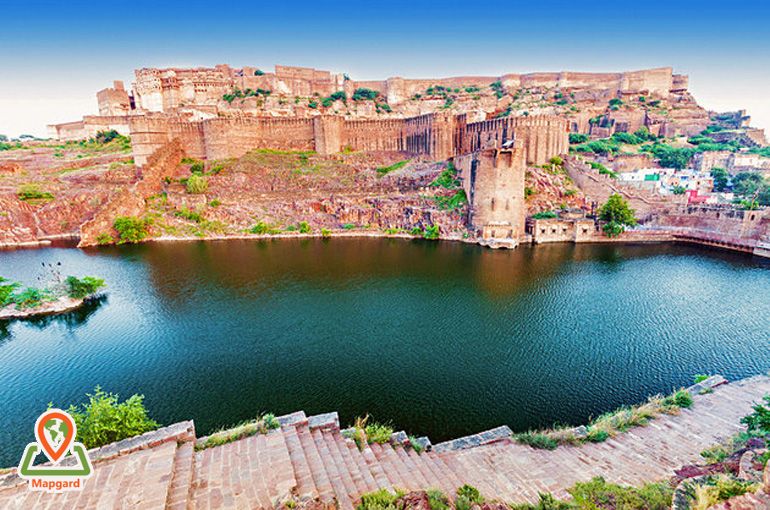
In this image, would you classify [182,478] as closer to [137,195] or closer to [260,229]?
[260,229]

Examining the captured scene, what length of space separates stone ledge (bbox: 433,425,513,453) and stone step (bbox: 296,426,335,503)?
2851mm

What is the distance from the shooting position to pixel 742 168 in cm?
4362

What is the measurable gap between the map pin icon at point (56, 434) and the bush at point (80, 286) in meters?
17.1

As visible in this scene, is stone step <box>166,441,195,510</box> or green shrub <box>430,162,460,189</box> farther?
green shrub <box>430,162,460,189</box>

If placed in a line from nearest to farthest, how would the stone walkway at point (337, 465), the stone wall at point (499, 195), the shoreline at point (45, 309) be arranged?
the stone walkway at point (337, 465) → the shoreline at point (45, 309) → the stone wall at point (499, 195)

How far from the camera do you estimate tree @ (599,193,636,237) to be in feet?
94.7

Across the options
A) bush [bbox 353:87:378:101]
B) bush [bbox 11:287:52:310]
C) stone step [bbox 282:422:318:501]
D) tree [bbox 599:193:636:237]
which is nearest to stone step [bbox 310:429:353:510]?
stone step [bbox 282:422:318:501]

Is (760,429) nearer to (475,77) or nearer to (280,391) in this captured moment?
(280,391)

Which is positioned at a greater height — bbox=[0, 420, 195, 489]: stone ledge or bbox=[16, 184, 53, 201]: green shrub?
bbox=[16, 184, 53, 201]: green shrub

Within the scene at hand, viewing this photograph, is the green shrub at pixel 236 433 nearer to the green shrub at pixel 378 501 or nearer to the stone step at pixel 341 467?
the stone step at pixel 341 467

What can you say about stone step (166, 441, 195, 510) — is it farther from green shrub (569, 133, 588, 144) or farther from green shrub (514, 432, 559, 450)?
green shrub (569, 133, 588, 144)

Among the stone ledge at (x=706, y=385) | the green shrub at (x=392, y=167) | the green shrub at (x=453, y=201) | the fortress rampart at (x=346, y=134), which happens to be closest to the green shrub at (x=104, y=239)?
the fortress rampart at (x=346, y=134)

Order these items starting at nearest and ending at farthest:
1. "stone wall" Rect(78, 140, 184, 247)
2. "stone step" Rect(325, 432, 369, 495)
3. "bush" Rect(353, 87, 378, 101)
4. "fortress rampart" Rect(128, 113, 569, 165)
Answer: "stone step" Rect(325, 432, 369, 495)
"stone wall" Rect(78, 140, 184, 247)
"fortress rampart" Rect(128, 113, 569, 165)
"bush" Rect(353, 87, 378, 101)

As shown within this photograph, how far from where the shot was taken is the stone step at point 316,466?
5.08 meters
